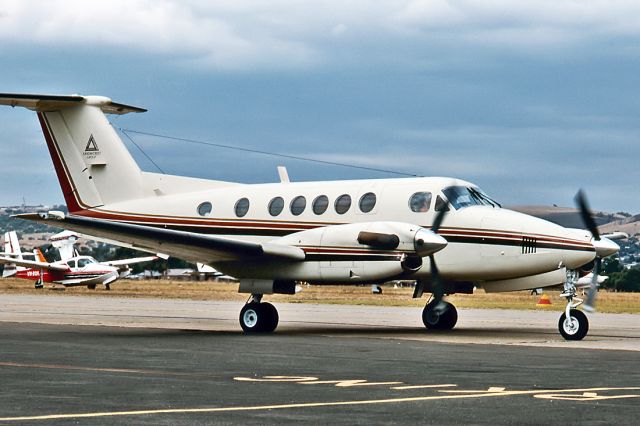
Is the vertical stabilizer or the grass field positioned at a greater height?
the vertical stabilizer

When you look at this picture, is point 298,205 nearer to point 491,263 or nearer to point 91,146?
point 491,263

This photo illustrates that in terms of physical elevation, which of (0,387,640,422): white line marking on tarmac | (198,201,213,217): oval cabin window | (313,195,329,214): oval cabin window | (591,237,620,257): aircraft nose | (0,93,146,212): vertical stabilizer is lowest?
(0,387,640,422): white line marking on tarmac

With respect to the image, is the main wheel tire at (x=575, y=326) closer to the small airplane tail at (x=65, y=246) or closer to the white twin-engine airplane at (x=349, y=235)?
the white twin-engine airplane at (x=349, y=235)

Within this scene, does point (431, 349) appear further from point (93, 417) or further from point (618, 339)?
point (93, 417)

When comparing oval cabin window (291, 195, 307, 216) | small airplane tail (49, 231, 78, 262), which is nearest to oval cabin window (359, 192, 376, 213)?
oval cabin window (291, 195, 307, 216)

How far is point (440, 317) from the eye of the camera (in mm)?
26875

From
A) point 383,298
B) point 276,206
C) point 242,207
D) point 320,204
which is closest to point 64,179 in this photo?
point 242,207

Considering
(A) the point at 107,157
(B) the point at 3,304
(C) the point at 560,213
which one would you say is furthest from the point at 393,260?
(B) the point at 3,304

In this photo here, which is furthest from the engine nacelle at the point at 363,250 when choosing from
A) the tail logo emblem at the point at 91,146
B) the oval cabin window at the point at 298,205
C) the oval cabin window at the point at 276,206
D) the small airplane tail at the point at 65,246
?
→ the small airplane tail at the point at 65,246

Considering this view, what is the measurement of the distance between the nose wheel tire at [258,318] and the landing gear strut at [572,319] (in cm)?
713

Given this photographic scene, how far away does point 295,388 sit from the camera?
13047mm

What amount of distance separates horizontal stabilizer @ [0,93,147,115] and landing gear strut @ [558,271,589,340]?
14.0 m

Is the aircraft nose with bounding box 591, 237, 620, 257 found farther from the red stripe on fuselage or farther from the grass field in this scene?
the grass field

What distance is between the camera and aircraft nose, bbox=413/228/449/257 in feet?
75.7
